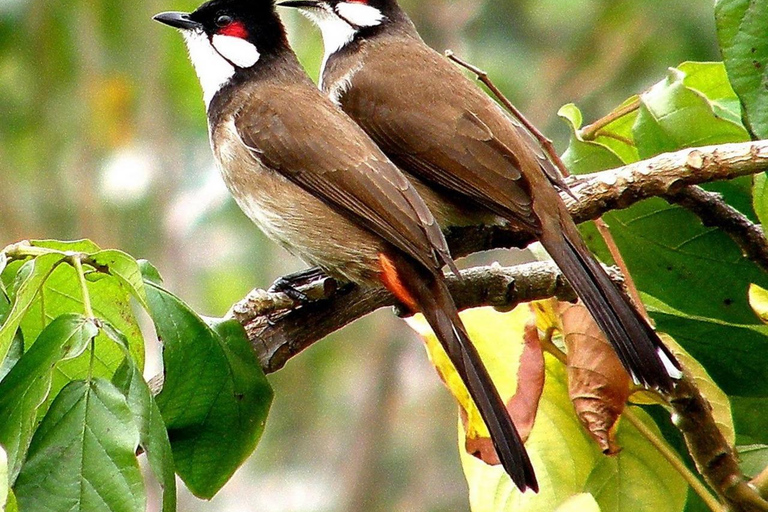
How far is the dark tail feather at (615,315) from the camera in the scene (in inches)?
69.5

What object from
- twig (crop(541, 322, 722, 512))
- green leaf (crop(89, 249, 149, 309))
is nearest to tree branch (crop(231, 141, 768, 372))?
twig (crop(541, 322, 722, 512))

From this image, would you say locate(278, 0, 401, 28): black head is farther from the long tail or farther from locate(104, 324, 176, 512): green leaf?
locate(104, 324, 176, 512): green leaf

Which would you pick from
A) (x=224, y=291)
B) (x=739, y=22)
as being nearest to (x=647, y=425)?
(x=739, y=22)

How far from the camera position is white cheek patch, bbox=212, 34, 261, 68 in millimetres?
2854

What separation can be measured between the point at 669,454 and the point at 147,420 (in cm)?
88

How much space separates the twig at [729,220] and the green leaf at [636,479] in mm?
331

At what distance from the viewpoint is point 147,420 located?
4.51 feet

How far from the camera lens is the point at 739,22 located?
72.7 inches

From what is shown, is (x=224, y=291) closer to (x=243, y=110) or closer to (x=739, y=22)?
(x=243, y=110)

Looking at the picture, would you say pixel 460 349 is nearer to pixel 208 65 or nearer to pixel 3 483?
pixel 3 483

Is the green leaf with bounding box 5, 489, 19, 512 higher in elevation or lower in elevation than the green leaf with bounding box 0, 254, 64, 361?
lower

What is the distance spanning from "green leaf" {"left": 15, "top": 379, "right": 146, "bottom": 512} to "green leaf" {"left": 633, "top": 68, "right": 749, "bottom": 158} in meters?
1.09

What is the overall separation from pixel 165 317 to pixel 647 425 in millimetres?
823

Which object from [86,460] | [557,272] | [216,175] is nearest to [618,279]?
[557,272]
